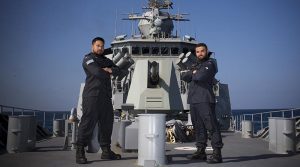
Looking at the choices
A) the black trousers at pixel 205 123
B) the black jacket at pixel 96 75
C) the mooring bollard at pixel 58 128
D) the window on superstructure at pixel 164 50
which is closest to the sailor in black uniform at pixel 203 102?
the black trousers at pixel 205 123

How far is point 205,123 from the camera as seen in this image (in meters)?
4.24

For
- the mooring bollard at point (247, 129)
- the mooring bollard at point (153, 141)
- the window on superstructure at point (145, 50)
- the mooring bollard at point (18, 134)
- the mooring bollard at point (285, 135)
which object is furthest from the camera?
the window on superstructure at point (145, 50)

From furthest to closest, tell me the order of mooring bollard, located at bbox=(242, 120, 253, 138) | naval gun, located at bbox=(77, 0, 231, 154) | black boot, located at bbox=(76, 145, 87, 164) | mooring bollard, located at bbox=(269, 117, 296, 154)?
mooring bollard, located at bbox=(242, 120, 253, 138), naval gun, located at bbox=(77, 0, 231, 154), mooring bollard, located at bbox=(269, 117, 296, 154), black boot, located at bbox=(76, 145, 87, 164)

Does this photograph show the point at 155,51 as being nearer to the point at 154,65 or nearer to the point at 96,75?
the point at 154,65

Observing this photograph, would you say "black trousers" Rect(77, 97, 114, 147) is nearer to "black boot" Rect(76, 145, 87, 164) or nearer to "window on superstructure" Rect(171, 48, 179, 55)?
"black boot" Rect(76, 145, 87, 164)

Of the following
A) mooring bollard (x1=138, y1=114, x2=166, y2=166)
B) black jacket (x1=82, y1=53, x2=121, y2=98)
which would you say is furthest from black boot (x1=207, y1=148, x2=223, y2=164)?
black jacket (x1=82, y1=53, x2=121, y2=98)

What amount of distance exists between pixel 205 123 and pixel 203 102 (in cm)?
28

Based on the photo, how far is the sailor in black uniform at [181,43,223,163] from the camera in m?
4.14

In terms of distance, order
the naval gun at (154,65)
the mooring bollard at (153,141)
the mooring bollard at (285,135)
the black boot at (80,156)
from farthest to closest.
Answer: the naval gun at (154,65) < the mooring bollard at (285,135) < the black boot at (80,156) < the mooring bollard at (153,141)

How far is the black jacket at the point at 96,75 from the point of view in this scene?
4.07 metres

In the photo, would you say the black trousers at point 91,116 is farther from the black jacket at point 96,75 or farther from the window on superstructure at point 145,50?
the window on superstructure at point 145,50

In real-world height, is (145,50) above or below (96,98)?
above

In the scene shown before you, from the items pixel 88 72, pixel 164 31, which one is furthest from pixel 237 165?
pixel 164 31

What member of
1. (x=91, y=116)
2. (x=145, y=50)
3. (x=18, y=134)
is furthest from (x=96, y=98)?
(x=145, y=50)
